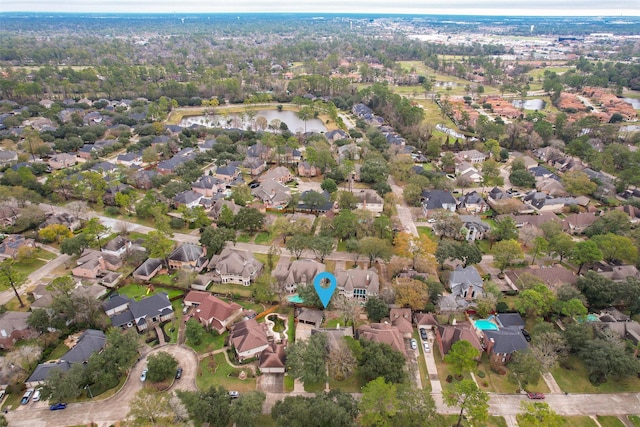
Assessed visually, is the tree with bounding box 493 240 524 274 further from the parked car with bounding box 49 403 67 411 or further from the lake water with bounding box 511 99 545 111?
the lake water with bounding box 511 99 545 111

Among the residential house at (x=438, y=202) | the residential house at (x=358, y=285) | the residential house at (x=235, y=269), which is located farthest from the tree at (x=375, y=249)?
the residential house at (x=438, y=202)

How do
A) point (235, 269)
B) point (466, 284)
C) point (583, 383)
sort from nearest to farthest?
point (583, 383)
point (466, 284)
point (235, 269)

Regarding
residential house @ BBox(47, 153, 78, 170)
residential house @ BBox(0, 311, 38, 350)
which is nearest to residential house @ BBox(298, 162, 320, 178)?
residential house @ BBox(47, 153, 78, 170)

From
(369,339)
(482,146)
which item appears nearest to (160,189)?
(369,339)

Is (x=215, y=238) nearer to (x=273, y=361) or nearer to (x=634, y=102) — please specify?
(x=273, y=361)

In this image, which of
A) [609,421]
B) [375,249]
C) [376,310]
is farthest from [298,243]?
[609,421]

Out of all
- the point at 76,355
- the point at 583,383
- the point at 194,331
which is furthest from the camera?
the point at 194,331

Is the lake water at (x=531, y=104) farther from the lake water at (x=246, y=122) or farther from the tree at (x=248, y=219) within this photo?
the tree at (x=248, y=219)
